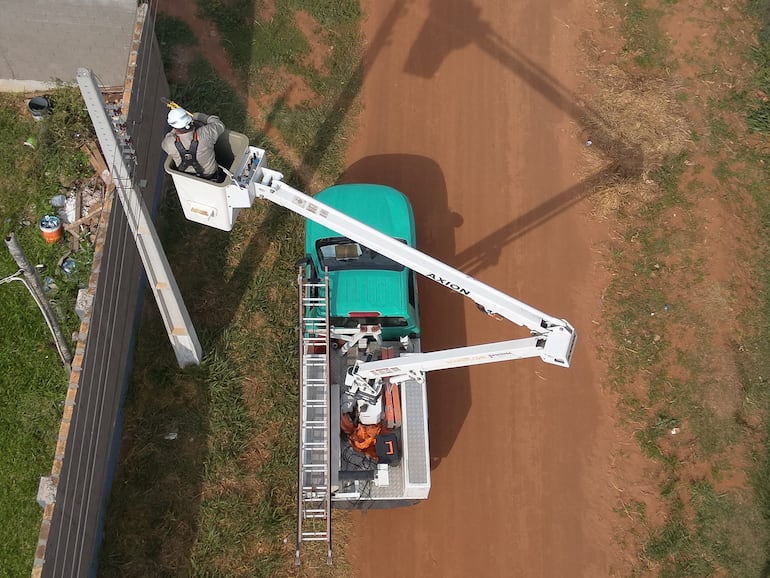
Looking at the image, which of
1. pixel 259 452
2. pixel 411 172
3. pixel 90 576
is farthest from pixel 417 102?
pixel 90 576

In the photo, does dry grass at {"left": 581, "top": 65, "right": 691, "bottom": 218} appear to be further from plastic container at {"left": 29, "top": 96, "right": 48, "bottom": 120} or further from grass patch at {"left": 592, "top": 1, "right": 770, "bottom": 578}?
plastic container at {"left": 29, "top": 96, "right": 48, "bottom": 120}

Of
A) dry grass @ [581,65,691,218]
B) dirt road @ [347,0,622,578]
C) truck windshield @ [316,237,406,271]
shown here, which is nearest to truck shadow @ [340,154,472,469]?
dirt road @ [347,0,622,578]

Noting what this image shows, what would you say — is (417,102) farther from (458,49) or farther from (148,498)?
(148,498)

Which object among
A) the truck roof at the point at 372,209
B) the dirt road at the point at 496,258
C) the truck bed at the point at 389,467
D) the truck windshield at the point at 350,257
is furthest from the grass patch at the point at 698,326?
the truck windshield at the point at 350,257

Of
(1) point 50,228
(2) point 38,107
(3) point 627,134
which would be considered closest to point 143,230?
(1) point 50,228

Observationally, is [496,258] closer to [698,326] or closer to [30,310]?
[698,326]

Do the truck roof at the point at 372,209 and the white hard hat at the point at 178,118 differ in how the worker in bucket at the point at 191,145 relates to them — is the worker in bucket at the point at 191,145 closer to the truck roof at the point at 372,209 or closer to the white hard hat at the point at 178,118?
the white hard hat at the point at 178,118
